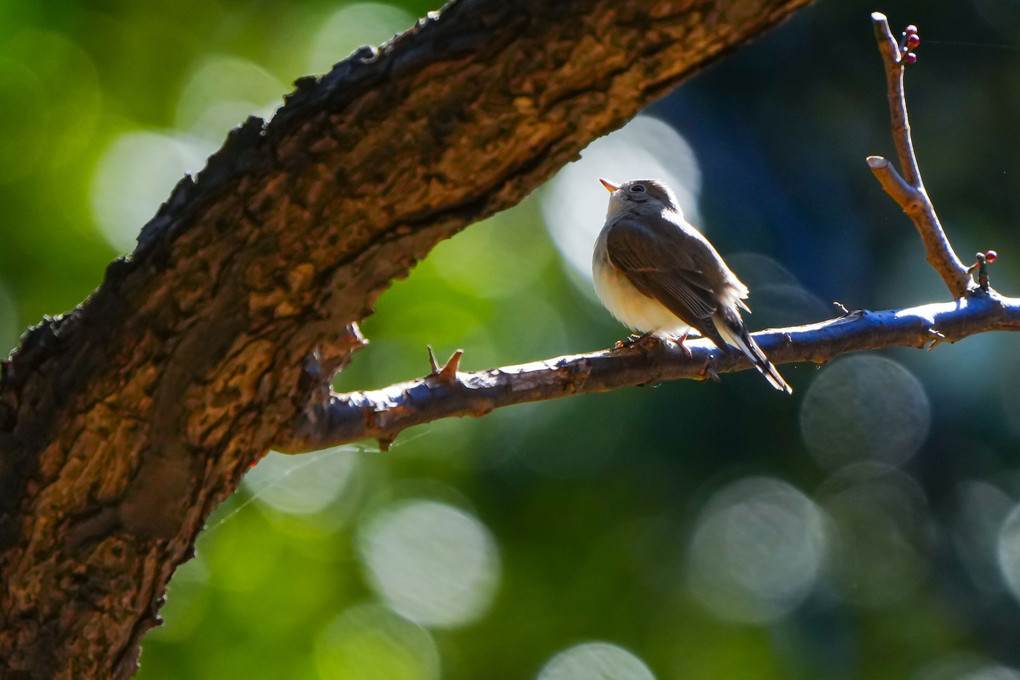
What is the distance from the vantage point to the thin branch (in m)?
2.61

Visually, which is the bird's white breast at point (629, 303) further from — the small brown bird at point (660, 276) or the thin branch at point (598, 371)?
the thin branch at point (598, 371)

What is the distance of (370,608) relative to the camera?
6.49 meters

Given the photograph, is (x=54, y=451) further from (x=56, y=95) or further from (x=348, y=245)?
(x=56, y=95)

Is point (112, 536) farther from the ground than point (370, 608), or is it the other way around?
point (370, 608)

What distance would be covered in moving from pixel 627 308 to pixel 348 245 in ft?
11.0

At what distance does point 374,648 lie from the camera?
6266 mm

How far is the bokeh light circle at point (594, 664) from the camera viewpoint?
6.25 m

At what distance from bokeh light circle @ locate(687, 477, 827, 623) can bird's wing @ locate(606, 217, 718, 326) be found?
7.19 feet

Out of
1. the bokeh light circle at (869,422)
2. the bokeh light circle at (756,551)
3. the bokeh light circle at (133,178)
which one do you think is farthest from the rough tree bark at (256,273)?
the bokeh light circle at (869,422)

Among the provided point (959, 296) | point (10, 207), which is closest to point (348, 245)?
point (959, 296)

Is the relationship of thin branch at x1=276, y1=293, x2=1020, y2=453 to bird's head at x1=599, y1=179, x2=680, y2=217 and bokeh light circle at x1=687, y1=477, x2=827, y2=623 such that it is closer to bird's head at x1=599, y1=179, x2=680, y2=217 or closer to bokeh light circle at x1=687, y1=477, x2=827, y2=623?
bird's head at x1=599, y1=179, x2=680, y2=217

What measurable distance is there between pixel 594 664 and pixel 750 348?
10.7ft

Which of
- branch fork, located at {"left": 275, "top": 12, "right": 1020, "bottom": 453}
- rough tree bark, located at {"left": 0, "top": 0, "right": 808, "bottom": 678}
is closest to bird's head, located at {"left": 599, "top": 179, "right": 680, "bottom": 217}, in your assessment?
branch fork, located at {"left": 275, "top": 12, "right": 1020, "bottom": 453}

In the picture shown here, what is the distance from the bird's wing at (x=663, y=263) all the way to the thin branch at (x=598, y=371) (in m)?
0.78
